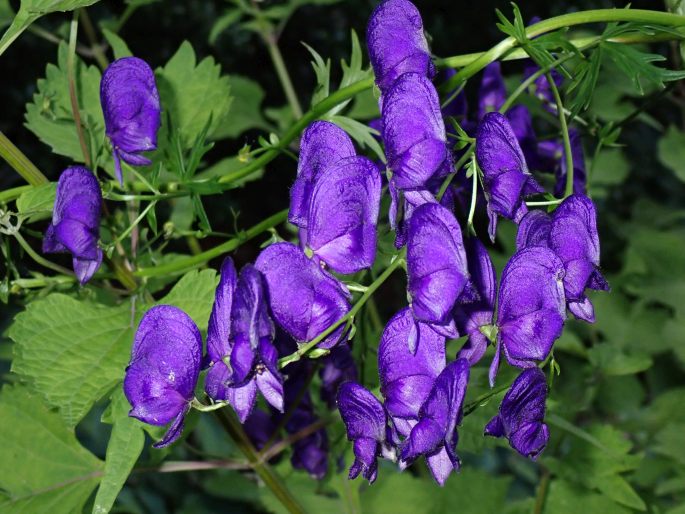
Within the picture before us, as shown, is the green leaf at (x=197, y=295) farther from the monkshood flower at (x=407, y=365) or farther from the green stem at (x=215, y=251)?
the monkshood flower at (x=407, y=365)

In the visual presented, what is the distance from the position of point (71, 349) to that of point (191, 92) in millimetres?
483

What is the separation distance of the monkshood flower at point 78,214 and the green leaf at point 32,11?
0.50 feet

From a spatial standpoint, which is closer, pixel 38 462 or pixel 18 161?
pixel 18 161

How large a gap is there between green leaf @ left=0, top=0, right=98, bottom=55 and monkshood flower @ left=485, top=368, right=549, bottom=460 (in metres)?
0.54

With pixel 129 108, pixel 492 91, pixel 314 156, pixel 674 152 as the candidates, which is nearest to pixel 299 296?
pixel 314 156

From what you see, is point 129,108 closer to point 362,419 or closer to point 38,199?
point 38,199

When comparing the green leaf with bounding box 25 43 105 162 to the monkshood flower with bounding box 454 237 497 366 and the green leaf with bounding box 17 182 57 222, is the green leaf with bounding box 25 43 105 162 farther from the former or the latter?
the monkshood flower with bounding box 454 237 497 366

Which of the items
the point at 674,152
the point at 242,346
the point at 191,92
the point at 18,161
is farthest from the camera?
the point at 674,152

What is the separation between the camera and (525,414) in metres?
0.79

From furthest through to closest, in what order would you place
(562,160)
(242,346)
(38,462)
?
(38,462) → (562,160) → (242,346)

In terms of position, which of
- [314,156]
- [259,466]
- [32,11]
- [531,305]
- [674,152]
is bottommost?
[674,152]

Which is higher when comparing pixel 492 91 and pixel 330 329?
pixel 330 329

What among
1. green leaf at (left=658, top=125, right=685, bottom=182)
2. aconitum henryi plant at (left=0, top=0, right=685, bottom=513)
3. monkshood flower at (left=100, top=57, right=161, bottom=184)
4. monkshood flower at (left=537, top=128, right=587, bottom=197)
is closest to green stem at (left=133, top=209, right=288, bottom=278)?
aconitum henryi plant at (left=0, top=0, right=685, bottom=513)

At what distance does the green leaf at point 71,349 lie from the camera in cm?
100
